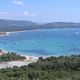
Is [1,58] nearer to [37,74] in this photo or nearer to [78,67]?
[78,67]

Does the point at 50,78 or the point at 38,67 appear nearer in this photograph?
the point at 50,78

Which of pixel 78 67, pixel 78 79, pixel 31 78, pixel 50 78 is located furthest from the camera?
pixel 78 67

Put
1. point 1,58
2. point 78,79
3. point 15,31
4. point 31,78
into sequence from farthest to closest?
point 15,31
point 1,58
point 31,78
point 78,79

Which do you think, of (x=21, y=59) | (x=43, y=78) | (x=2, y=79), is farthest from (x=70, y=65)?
(x=21, y=59)

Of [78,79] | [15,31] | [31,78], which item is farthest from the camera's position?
[15,31]

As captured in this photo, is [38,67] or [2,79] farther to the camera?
[38,67]

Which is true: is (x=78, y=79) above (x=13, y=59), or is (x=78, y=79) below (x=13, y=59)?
above

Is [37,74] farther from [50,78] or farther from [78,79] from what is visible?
[78,79]

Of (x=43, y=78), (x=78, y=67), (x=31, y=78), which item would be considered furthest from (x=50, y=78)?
(x=78, y=67)

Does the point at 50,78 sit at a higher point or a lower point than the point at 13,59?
higher
